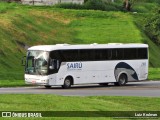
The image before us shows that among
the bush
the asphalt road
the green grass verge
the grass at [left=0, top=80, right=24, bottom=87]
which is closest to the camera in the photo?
the asphalt road

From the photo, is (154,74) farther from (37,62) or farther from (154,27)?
(37,62)

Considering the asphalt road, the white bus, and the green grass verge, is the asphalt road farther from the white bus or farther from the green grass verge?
the green grass verge

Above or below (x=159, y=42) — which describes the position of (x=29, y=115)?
above

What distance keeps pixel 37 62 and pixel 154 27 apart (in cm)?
3691

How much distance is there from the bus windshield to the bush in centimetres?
3579

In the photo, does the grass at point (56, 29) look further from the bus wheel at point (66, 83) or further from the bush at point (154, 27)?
the bus wheel at point (66, 83)

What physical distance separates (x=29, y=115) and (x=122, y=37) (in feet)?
186

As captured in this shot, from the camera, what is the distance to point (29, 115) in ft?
69.3

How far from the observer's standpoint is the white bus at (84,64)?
4269 centimetres

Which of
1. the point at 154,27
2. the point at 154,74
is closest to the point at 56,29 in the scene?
the point at 154,27

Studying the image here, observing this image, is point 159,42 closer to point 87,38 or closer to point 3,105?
point 87,38

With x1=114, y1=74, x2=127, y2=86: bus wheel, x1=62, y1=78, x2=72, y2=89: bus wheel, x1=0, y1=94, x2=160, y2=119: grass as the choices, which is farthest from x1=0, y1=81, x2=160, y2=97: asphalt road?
x1=0, y1=94, x2=160, y2=119: grass

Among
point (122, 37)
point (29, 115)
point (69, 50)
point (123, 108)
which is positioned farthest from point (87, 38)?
point (29, 115)

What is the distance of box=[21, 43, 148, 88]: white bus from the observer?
42.7 metres
